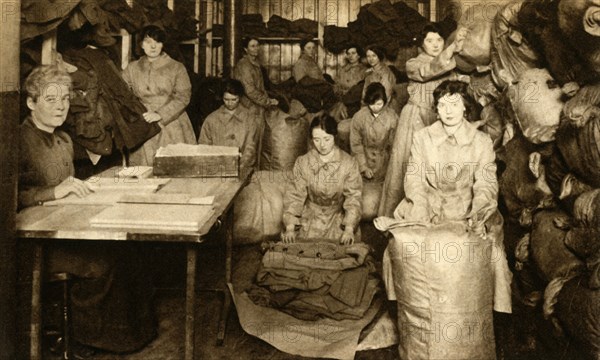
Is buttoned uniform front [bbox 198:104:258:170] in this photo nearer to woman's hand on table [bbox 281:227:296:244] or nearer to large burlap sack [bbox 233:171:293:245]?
large burlap sack [bbox 233:171:293:245]

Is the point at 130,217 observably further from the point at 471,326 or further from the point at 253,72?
the point at 253,72

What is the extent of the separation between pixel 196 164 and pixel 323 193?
1.18 metres

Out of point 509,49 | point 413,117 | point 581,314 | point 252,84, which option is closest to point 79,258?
point 581,314

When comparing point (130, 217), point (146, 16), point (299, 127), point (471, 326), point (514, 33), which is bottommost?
point (471, 326)

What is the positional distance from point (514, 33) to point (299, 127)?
296 cm

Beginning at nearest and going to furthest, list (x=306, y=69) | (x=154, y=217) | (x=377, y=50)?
1. (x=154, y=217)
2. (x=377, y=50)
3. (x=306, y=69)

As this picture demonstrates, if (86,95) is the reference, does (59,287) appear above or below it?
below

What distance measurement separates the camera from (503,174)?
4.95 metres

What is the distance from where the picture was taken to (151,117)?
19.6 ft

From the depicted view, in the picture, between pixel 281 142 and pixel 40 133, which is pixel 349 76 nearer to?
pixel 281 142

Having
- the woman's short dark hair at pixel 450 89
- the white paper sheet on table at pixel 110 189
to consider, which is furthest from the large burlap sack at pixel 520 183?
the white paper sheet on table at pixel 110 189

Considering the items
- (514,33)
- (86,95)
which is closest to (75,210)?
(86,95)

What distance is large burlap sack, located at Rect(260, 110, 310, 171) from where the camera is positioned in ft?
24.0

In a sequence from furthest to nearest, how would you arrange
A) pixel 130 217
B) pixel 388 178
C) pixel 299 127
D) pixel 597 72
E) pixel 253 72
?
pixel 253 72, pixel 299 127, pixel 388 178, pixel 597 72, pixel 130 217
